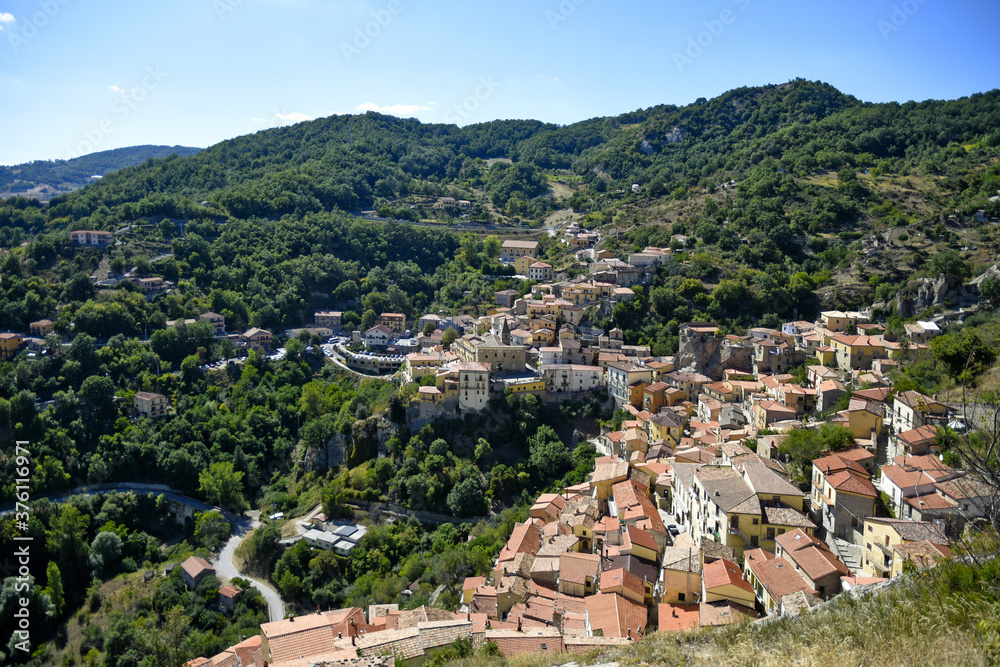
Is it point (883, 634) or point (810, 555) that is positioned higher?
point (883, 634)

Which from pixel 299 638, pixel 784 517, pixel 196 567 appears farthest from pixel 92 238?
pixel 784 517

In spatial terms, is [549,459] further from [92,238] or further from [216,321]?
[92,238]

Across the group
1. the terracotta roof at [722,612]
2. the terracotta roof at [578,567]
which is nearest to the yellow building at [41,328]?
the terracotta roof at [578,567]

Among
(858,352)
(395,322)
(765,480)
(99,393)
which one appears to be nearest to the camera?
(765,480)

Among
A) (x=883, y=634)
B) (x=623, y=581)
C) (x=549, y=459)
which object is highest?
(x=883, y=634)

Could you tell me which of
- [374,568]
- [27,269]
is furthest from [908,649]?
[27,269]

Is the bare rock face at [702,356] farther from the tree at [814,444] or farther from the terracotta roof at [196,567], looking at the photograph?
the terracotta roof at [196,567]
